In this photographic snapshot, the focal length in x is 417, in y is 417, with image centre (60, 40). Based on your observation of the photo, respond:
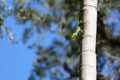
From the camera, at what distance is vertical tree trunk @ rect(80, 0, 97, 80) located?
3029mm

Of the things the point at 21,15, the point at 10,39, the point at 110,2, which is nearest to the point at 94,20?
the point at 10,39

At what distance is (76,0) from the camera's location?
12.5m

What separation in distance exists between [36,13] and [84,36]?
924 centimetres

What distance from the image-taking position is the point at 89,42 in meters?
3.12

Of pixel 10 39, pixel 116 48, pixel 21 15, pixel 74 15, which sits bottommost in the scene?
pixel 10 39

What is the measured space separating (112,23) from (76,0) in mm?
1603

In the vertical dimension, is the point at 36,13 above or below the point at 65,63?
above

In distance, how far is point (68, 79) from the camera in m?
14.5

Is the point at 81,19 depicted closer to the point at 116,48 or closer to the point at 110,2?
the point at 110,2

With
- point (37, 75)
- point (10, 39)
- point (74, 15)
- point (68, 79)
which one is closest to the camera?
point (10, 39)

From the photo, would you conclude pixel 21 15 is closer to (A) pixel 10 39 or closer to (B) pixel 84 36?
(A) pixel 10 39

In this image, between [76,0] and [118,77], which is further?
[118,77]

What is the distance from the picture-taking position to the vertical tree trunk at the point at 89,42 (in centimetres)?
303

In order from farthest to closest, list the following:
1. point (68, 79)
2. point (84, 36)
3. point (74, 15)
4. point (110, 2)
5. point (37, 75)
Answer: point (37, 75), point (68, 79), point (74, 15), point (110, 2), point (84, 36)
